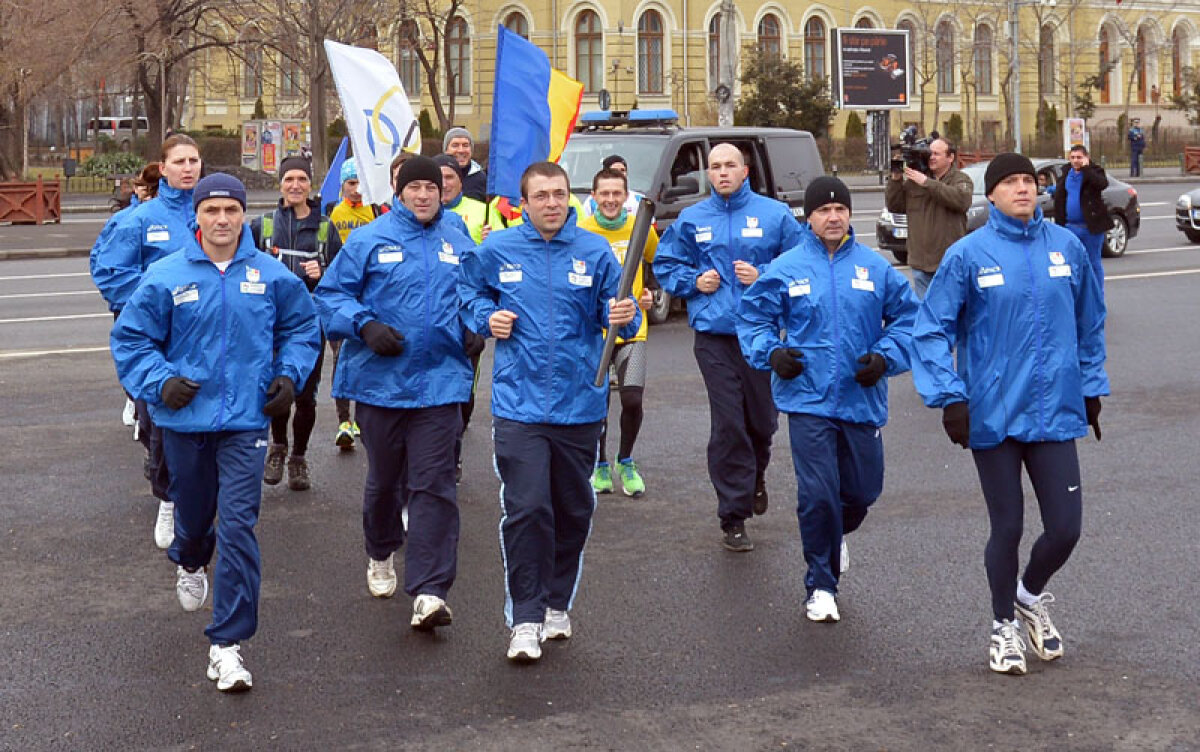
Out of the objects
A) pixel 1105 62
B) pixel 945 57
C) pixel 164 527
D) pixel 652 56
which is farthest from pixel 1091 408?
pixel 1105 62

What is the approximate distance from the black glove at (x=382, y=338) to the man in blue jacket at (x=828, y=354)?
138cm

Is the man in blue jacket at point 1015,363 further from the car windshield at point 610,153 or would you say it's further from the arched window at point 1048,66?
the arched window at point 1048,66

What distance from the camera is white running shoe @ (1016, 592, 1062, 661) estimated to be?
5.98 m

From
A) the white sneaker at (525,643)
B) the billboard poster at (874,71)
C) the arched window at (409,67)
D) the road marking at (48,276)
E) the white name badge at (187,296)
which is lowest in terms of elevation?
the white sneaker at (525,643)

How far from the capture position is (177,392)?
18.8 feet

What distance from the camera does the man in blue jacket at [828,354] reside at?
654 centimetres

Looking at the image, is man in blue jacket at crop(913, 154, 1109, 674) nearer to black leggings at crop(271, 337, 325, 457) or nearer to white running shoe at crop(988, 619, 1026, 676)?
white running shoe at crop(988, 619, 1026, 676)

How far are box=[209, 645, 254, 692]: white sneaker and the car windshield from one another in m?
11.2

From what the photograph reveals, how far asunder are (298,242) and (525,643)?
3.99 metres

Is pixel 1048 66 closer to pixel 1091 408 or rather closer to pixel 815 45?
pixel 815 45

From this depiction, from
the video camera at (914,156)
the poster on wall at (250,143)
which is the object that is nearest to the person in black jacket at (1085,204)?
the video camera at (914,156)

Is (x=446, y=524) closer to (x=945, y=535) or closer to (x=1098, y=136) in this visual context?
(x=945, y=535)

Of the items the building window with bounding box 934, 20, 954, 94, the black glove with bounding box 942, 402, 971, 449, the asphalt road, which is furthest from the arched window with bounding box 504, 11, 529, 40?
the black glove with bounding box 942, 402, 971, 449

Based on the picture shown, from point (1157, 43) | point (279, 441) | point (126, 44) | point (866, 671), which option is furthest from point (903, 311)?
point (1157, 43)
